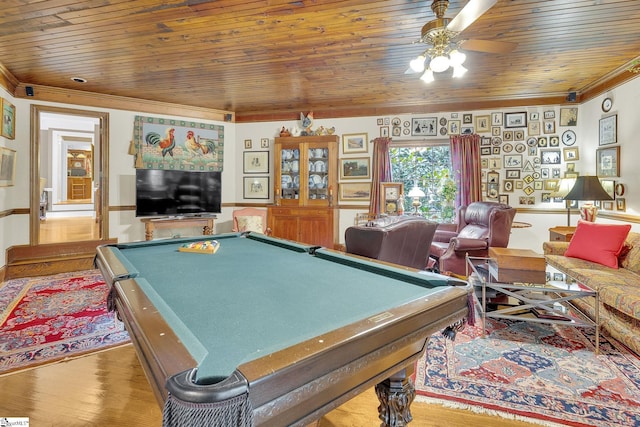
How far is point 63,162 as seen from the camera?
31.1ft

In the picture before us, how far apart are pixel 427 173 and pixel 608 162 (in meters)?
2.37

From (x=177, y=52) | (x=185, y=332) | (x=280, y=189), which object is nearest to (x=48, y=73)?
(x=177, y=52)

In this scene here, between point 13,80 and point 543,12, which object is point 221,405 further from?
point 13,80

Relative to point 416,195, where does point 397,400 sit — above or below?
below

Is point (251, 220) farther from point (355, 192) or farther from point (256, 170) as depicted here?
point (355, 192)

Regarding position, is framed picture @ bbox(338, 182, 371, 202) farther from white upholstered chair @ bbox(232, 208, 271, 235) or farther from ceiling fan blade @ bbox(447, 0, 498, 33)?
ceiling fan blade @ bbox(447, 0, 498, 33)

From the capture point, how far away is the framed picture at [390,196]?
5445 millimetres

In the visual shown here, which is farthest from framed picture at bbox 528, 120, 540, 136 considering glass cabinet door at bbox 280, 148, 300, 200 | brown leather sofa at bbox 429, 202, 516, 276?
glass cabinet door at bbox 280, 148, 300, 200

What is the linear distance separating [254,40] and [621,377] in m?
3.98

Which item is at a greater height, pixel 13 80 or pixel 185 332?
pixel 13 80

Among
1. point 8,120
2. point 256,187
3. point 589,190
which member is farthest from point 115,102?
point 589,190

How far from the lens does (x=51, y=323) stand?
9.29 ft

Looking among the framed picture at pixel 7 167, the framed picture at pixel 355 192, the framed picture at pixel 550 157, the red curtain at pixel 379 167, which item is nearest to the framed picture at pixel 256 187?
the framed picture at pixel 355 192

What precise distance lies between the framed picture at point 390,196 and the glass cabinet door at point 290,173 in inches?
59.2
